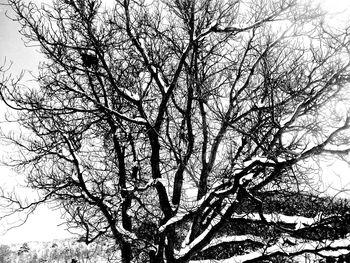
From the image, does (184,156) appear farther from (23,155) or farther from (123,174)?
(23,155)

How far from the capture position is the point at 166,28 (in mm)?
6969

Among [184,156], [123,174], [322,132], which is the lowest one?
[322,132]

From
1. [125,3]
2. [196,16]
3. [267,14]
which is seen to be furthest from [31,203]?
[267,14]

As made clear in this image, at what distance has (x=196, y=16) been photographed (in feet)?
21.2

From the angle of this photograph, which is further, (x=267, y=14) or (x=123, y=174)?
(x=123, y=174)

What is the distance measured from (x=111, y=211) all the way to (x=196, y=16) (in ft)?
15.5

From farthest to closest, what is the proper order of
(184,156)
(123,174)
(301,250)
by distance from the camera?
1. (123,174)
2. (184,156)
3. (301,250)

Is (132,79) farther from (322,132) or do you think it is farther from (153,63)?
(322,132)

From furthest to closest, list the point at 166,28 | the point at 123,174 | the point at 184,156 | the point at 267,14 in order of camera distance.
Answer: the point at 123,174 → the point at 166,28 → the point at 267,14 → the point at 184,156

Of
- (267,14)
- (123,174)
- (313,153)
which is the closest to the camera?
(313,153)

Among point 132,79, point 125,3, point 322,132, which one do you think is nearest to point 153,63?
point 132,79

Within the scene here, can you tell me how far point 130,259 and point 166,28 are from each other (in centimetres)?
572

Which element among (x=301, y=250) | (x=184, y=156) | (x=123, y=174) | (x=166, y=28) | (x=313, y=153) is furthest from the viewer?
(x=123, y=174)

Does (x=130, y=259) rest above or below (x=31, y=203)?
below
